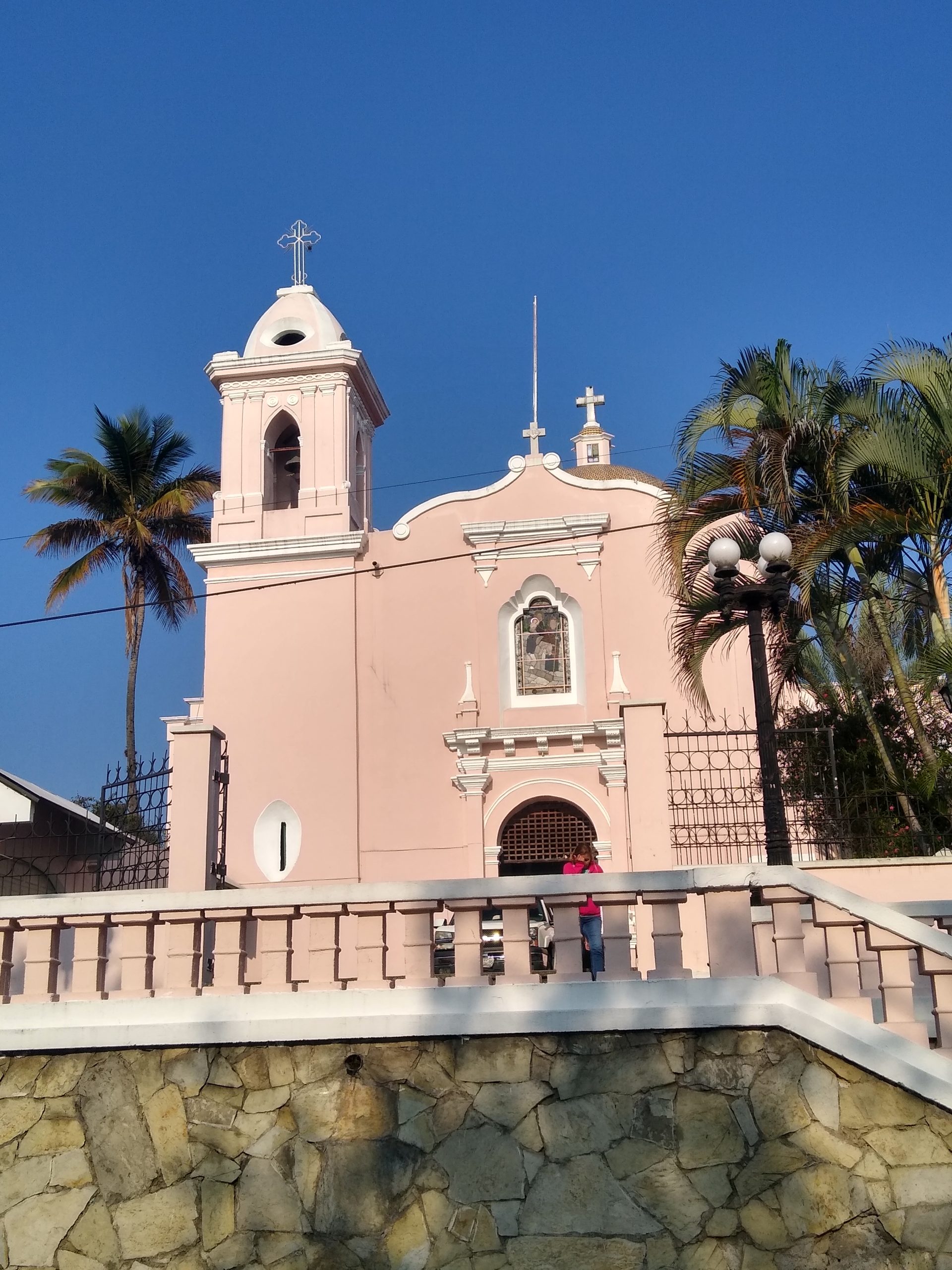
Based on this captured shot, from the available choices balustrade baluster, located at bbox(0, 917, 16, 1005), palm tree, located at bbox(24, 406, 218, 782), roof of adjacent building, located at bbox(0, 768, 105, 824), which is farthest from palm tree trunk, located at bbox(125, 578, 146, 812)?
balustrade baluster, located at bbox(0, 917, 16, 1005)

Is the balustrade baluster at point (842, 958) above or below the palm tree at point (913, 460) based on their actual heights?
below

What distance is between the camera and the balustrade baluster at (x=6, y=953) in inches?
272

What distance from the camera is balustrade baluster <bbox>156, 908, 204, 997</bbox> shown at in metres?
6.86

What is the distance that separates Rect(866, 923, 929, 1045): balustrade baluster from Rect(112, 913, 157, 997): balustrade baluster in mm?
3582

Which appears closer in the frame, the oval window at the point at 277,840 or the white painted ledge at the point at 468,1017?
the white painted ledge at the point at 468,1017

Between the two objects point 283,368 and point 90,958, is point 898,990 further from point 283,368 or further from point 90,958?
point 283,368

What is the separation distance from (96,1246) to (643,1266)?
2.59 m

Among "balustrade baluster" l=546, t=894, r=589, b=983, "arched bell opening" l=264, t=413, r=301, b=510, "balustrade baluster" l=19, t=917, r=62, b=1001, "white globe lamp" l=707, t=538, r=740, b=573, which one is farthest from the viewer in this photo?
"arched bell opening" l=264, t=413, r=301, b=510

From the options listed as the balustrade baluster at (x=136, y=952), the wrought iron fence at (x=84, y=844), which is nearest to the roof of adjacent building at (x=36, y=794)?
the wrought iron fence at (x=84, y=844)

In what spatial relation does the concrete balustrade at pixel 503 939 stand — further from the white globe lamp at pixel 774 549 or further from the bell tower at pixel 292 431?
the bell tower at pixel 292 431

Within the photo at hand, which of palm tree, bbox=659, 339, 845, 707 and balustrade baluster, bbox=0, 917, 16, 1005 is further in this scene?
palm tree, bbox=659, 339, 845, 707

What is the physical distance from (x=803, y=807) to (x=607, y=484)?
23.6 feet

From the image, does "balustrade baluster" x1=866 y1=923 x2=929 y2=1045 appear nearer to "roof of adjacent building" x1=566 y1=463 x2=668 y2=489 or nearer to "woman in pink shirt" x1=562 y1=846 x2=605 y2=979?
"woman in pink shirt" x1=562 y1=846 x2=605 y2=979

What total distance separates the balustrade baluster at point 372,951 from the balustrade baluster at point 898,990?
2.37 metres
